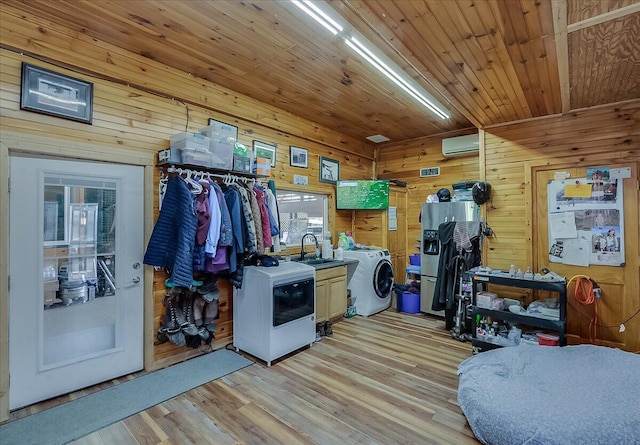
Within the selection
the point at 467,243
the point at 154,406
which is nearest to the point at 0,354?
the point at 154,406

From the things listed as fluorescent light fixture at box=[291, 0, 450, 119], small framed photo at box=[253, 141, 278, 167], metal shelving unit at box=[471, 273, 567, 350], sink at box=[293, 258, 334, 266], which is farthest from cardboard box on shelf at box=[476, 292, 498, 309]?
small framed photo at box=[253, 141, 278, 167]

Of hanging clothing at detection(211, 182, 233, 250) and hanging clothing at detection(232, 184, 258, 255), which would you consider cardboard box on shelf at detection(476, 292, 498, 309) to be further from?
hanging clothing at detection(211, 182, 233, 250)

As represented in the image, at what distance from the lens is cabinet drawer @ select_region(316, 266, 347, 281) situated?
4.02 meters

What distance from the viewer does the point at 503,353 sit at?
281cm

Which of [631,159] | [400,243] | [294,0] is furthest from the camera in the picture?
[400,243]

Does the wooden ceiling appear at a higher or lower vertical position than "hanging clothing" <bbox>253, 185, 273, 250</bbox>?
higher

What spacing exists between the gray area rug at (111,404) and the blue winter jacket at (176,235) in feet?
2.89

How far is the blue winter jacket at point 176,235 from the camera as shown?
278 cm

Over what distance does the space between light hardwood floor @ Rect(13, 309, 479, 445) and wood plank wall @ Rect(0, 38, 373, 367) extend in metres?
0.87

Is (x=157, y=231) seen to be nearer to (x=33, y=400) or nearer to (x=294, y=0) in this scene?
(x=33, y=400)

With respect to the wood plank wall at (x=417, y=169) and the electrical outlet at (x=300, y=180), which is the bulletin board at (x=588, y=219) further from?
the electrical outlet at (x=300, y=180)

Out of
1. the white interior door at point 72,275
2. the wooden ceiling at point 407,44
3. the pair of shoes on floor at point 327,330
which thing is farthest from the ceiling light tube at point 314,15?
the pair of shoes on floor at point 327,330

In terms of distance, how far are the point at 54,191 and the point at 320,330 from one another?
2996 millimetres

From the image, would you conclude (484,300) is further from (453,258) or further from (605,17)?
(605,17)
